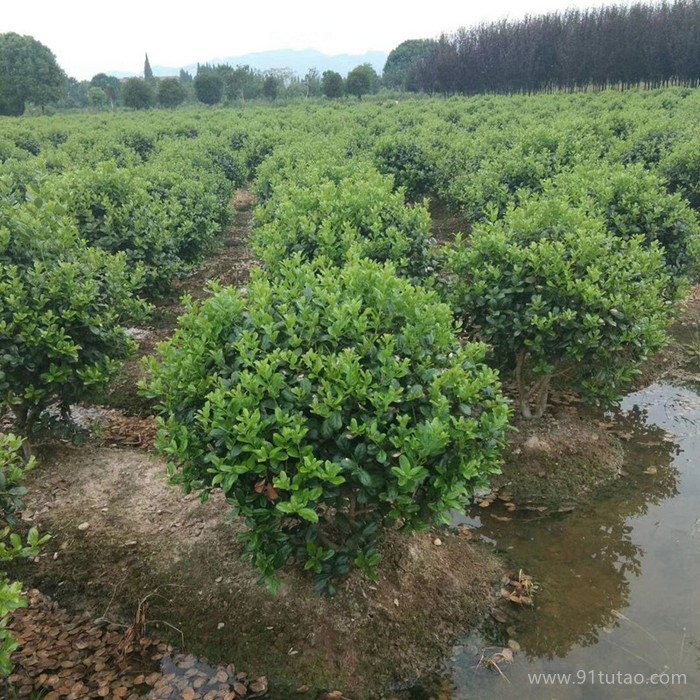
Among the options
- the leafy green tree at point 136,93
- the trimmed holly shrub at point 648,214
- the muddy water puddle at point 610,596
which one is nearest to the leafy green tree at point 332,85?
the leafy green tree at point 136,93

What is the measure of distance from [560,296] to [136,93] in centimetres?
5509

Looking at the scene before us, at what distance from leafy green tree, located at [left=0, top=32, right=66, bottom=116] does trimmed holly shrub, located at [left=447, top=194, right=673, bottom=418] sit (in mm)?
54205

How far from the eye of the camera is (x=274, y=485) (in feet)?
10.00

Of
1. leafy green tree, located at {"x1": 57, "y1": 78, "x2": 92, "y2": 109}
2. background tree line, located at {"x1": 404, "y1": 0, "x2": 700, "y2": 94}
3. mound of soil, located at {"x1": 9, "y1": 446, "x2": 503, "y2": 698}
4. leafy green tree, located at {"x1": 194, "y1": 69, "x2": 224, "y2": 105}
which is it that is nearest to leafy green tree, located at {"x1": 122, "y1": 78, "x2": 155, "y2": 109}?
leafy green tree, located at {"x1": 194, "y1": 69, "x2": 224, "y2": 105}

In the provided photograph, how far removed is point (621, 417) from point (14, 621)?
19.2 ft

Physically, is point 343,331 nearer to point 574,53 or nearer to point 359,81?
point 574,53

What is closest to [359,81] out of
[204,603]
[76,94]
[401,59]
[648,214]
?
[76,94]

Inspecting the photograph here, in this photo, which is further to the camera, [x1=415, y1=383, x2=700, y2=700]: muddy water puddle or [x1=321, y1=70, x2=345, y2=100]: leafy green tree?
[x1=321, y1=70, x2=345, y2=100]: leafy green tree

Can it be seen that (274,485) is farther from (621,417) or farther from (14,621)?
(621,417)

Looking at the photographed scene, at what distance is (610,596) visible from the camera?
13.8ft

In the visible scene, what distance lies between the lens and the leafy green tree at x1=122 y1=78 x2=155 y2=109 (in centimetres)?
5122

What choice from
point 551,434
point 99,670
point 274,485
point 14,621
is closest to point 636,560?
point 551,434

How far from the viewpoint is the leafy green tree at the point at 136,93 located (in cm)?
5122

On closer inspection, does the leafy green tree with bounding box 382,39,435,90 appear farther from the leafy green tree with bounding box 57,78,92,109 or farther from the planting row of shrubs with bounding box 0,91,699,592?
the planting row of shrubs with bounding box 0,91,699,592
